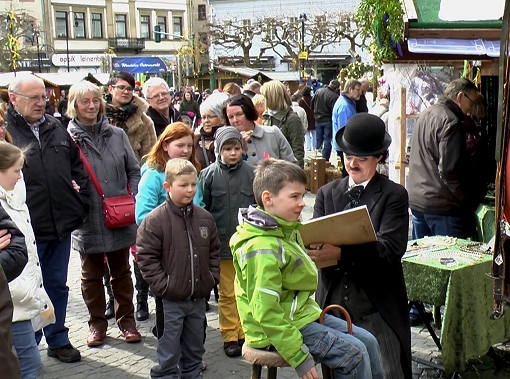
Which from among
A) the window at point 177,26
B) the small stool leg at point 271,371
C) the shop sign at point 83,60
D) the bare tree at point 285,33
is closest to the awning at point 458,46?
the small stool leg at point 271,371

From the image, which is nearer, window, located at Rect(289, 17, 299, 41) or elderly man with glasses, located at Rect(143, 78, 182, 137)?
elderly man with glasses, located at Rect(143, 78, 182, 137)

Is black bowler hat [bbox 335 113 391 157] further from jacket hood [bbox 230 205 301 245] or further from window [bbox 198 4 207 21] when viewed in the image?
window [bbox 198 4 207 21]

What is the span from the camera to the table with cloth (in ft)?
15.3

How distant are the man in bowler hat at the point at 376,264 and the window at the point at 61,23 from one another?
62.0 meters

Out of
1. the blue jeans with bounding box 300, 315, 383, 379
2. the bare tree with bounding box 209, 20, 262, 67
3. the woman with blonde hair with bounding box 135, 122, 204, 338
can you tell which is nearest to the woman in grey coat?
the woman with blonde hair with bounding box 135, 122, 204, 338

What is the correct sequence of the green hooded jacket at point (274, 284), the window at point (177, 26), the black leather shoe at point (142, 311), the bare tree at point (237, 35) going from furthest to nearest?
the window at point (177, 26) → the bare tree at point (237, 35) → the black leather shoe at point (142, 311) → the green hooded jacket at point (274, 284)

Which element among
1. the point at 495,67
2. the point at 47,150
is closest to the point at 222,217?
the point at 47,150

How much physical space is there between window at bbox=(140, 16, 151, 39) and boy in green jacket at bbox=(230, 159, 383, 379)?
67.9 meters

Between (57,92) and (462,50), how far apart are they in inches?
1035

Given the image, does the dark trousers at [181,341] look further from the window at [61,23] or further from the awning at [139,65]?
the window at [61,23]

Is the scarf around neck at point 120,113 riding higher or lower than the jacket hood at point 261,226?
higher

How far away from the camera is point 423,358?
17.0ft

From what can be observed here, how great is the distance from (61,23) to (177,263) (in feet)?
203

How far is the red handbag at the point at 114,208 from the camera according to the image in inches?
212
